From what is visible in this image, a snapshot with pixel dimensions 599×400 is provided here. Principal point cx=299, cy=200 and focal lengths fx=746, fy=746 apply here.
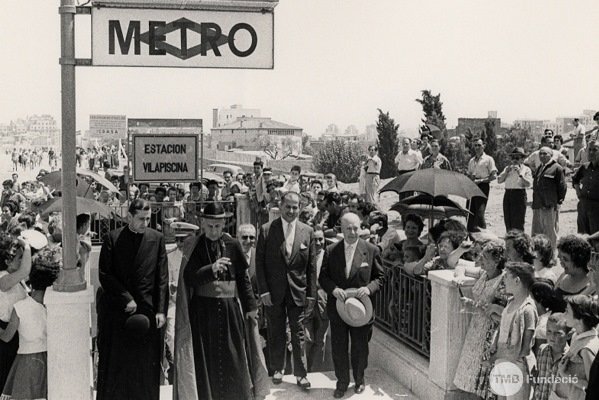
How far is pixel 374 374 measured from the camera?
8008 mm

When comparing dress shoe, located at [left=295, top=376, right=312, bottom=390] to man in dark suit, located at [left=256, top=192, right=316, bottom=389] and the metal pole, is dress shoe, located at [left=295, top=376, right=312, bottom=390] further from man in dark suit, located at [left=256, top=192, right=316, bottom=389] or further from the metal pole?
the metal pole

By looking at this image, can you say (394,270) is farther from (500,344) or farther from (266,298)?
(500,344)

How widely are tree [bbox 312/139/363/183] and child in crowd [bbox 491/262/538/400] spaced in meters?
51.6

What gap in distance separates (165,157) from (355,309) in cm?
420

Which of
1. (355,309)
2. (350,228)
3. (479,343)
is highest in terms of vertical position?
(350,228)

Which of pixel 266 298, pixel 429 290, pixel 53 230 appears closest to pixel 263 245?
pixel 266 298

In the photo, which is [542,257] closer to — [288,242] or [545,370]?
[545,370]

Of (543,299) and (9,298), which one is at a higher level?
(543,299)

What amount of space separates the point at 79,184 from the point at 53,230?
15.9 feet

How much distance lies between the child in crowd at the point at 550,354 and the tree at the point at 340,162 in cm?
5188

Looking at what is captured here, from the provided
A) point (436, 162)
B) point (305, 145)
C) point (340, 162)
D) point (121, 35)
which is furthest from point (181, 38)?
point (305, 145)

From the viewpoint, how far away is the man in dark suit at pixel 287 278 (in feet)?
24.2

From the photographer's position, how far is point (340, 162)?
59062mm

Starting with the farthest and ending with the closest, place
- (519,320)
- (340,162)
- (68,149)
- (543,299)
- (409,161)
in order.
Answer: (340,162) < (409,161) < (68,149) < (543,299) < (519,320)
